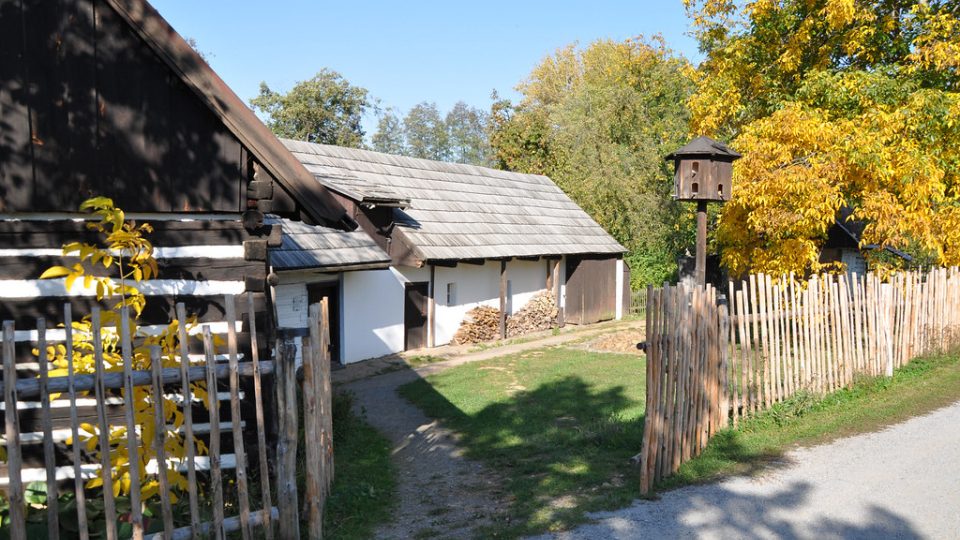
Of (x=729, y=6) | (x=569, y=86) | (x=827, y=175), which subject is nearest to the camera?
(x=827, y=175)

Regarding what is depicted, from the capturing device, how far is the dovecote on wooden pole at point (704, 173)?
11477 mm

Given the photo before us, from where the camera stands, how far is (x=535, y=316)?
22.7 meters

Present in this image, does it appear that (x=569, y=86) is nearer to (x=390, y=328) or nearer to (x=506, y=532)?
(x=390, y=328)

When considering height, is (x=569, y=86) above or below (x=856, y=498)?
above

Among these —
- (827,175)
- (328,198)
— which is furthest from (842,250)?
(328,198)

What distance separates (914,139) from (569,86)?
39081 mm

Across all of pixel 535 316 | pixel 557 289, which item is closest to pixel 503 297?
pixel 535 316

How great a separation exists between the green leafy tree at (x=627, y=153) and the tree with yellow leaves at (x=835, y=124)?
6346mm

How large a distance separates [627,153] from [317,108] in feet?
73.2

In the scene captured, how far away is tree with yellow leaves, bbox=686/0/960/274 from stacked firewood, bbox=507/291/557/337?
7384 mm

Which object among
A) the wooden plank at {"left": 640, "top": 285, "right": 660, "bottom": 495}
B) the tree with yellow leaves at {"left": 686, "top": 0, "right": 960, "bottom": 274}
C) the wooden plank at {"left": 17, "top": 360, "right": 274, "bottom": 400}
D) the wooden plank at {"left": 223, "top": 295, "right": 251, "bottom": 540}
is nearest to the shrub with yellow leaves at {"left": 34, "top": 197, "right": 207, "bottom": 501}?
the wooden plank at {"left": 17, "top": 360, "right": 274, "bottom": 400}

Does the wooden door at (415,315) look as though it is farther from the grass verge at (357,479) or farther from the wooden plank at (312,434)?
the wooden plank at (312,434)

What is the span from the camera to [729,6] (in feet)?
55.8

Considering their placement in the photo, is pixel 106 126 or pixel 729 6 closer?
pixel 106 126
